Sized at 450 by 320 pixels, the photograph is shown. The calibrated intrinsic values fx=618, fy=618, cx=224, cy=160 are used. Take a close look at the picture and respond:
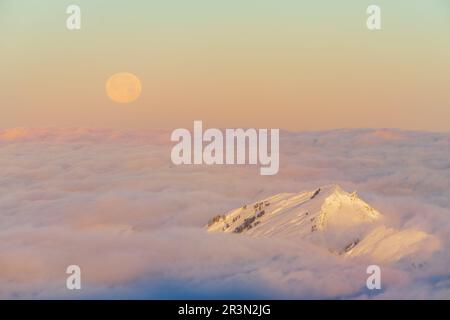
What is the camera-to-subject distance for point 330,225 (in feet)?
454

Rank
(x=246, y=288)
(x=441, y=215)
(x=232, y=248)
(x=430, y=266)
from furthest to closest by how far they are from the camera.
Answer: (x=441, y=215)
(x=232, y=248)
(x=430, y=266)
(x=246, y=288)

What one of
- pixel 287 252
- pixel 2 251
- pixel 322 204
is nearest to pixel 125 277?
pixel 287 252

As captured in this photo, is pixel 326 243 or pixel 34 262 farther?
pixel 326 243

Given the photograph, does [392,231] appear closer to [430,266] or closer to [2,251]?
[430,266]

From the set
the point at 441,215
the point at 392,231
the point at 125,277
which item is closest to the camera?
the point at 125,277

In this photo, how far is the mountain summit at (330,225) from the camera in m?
118

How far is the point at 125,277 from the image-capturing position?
76000 millimetres

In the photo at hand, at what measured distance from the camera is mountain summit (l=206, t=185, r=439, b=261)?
118250 millimetres
